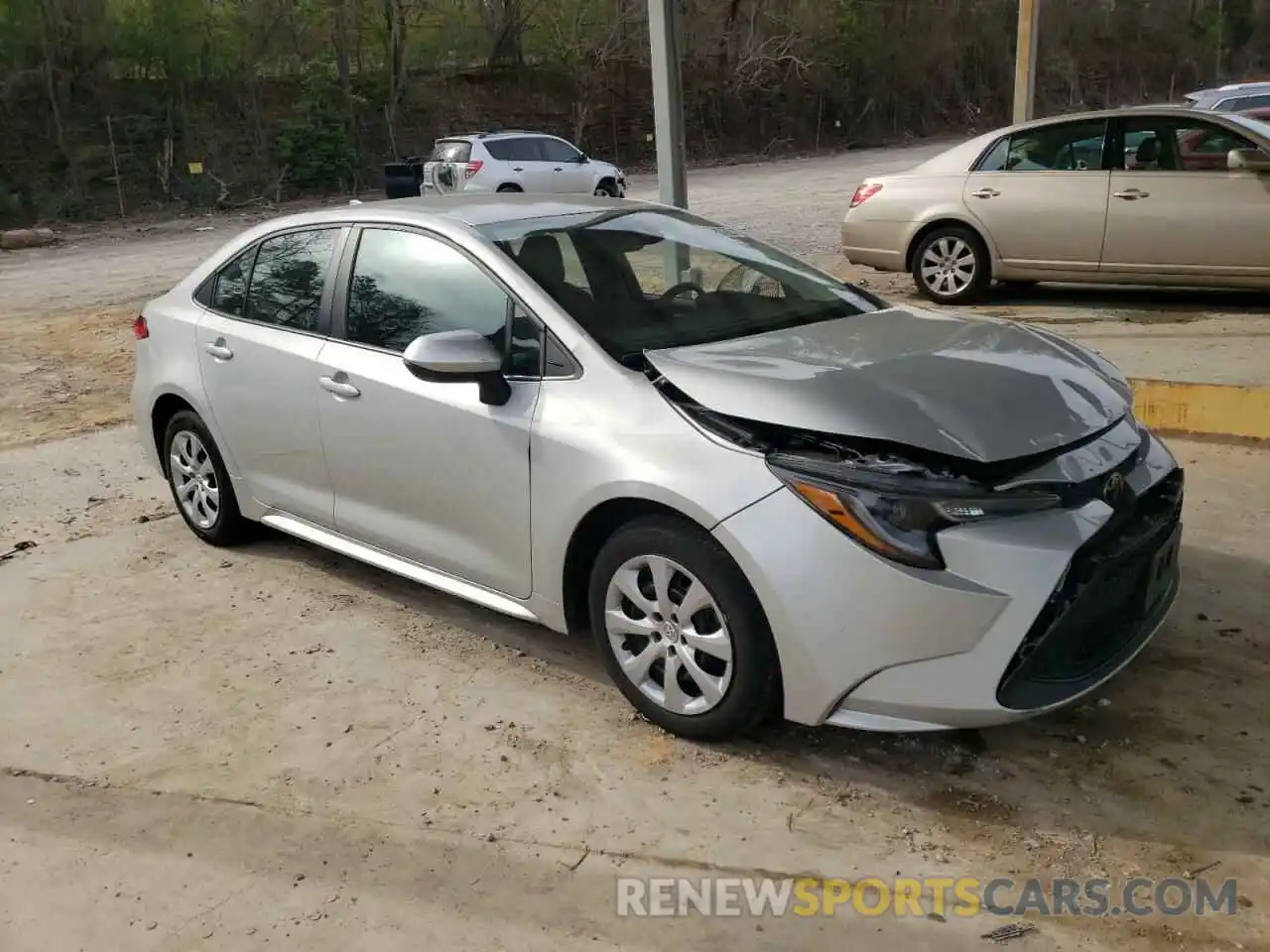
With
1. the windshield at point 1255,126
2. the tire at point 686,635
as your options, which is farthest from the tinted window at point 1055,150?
the tire at point 686,635

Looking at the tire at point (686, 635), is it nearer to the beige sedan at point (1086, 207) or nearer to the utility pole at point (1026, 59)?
the beige sedan at point (1086, 207)

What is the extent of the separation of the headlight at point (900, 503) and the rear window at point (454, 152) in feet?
63.4

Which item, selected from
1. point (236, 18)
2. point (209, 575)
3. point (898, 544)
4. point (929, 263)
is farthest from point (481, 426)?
point (236, 18)

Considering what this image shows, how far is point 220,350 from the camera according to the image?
4.94 meters

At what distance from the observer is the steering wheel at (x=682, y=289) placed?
4.07 metres

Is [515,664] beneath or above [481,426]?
beneath

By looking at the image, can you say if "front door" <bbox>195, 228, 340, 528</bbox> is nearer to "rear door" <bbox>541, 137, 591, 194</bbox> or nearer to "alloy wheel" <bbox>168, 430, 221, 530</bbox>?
"alloy wheel" <bbox>168, 430, 221, 530</bbox>

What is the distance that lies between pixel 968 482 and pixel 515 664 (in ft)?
5.87

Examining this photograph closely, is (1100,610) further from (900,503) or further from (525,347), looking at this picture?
(525,347)

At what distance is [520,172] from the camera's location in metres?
21.7

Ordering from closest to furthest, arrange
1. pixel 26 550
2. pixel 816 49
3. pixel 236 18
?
pixel 26 550, pixel 236 18, pixel 816 49

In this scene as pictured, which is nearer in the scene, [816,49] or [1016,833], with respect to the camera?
[1016,833]

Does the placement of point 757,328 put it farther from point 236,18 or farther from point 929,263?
point 236,18

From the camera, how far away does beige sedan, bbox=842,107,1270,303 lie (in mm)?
8500
